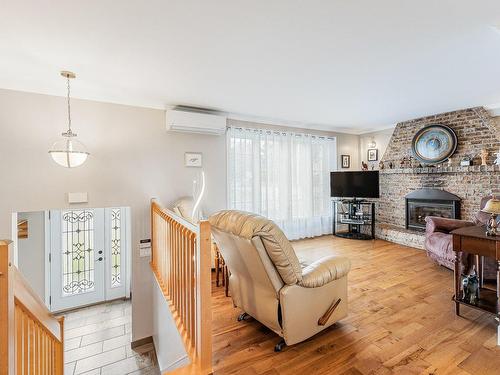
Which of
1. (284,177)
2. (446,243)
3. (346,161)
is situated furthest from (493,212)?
(346,161)

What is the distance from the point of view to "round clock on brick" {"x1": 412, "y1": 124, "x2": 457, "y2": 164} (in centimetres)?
438

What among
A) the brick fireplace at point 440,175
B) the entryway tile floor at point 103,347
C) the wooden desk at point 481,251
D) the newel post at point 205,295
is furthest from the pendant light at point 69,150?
the brick fireplace at point 440,175

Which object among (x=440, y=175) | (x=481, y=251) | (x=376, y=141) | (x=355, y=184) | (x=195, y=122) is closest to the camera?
(x=481, y=251)

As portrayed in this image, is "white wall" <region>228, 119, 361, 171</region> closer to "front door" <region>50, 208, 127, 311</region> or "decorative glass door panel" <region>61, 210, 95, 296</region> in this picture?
"front door" <region>50, 208, 127, 311</region>

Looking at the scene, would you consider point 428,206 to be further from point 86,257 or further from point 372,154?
point 86,257

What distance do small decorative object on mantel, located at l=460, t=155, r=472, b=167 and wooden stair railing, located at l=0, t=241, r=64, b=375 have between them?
5547 millimetres

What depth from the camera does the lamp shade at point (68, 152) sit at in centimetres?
246

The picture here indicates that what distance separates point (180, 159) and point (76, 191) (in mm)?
1305

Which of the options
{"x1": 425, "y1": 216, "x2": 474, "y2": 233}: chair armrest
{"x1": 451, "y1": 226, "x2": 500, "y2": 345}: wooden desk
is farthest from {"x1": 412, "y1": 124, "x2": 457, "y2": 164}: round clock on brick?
{"x1": 451, "y1": 226, "x2": 500, "y2": 345}: wooden desk

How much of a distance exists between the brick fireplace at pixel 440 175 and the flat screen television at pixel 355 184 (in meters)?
0.49

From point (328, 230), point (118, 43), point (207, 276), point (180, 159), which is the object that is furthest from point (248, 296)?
point (328, 230)

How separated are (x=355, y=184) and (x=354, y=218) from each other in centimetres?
76

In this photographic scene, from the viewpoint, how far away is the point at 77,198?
2895 mm

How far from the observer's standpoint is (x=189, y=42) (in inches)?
80.5
